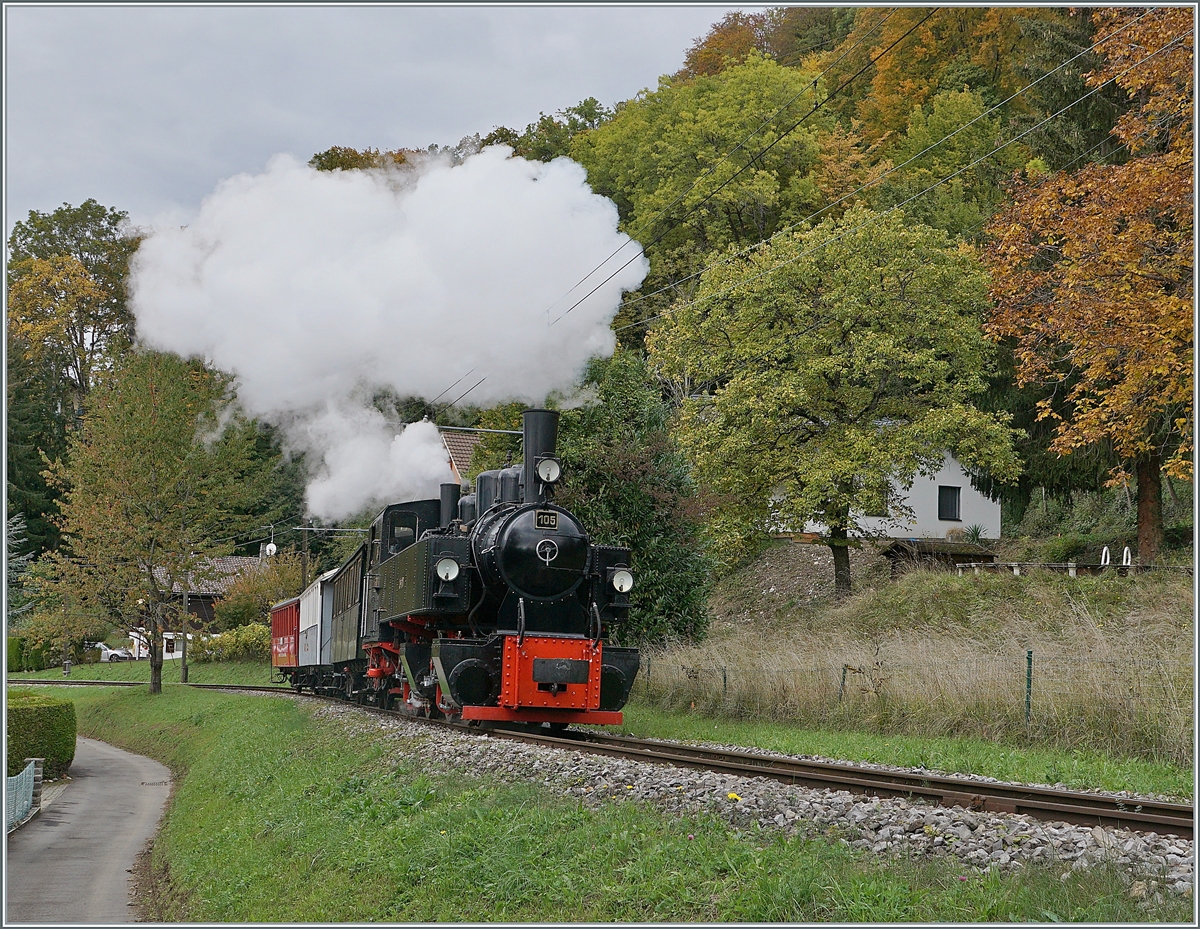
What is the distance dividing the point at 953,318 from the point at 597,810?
2295 cm

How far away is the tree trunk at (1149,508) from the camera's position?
24.3 m

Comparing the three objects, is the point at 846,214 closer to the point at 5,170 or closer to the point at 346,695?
the point at 346,695

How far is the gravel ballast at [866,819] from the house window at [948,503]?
31.7m

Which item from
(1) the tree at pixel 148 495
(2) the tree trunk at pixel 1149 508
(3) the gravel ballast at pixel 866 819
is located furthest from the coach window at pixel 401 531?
(1) the tree at pixel 148 495

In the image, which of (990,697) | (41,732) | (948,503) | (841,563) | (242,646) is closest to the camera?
(990,697)

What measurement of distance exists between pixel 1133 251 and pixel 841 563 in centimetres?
1564

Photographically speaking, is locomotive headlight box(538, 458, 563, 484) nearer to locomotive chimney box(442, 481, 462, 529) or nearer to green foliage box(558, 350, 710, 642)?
locomotive chimney box(442, 481, 462, 529)

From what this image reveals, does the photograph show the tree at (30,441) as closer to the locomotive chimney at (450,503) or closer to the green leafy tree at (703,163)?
the green leafy tree at (703,163)

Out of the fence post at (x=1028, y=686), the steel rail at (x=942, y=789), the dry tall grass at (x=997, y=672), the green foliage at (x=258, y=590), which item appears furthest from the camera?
the green foliage at (x=258, y=590)

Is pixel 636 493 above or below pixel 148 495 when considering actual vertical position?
below

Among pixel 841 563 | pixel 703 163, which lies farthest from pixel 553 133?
pixel 841 563

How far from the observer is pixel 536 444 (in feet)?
45.0

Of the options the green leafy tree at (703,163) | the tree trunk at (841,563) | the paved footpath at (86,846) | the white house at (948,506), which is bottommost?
the paved footpath at (86,846)

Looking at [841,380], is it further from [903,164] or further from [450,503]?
[450,503]
